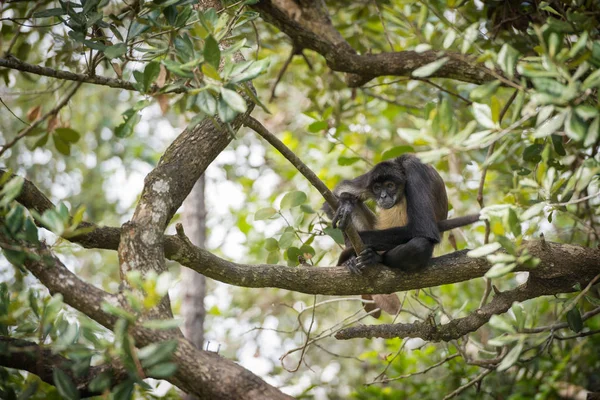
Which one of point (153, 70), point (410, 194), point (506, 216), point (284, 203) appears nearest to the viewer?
point (506, 216)

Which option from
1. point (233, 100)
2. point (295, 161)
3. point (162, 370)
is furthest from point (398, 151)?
point (162, 370)

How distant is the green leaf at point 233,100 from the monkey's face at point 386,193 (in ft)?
11.3

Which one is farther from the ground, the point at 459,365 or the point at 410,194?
the point at 410,194

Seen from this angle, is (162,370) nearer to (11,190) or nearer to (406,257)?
(11,190)

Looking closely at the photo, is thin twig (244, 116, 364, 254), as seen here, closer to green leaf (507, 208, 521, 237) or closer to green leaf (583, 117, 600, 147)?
green leaf (507, 208, 521, 237)

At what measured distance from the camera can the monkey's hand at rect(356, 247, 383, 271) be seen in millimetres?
4651

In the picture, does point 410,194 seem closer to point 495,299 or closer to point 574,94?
point 495,299

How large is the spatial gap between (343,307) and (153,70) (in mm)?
9217

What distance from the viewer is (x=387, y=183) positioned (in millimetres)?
6152

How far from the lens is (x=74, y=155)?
13.3 metres

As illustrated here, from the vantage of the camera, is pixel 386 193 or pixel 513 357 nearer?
pixel 513 357

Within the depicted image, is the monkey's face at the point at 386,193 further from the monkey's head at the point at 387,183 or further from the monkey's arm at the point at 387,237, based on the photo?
the monkey's arm at the point at 387,237

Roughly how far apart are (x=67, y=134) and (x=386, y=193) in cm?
325

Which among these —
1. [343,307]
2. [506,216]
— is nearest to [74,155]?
[343,307]
